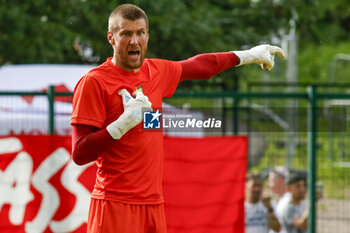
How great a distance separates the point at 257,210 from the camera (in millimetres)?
7180

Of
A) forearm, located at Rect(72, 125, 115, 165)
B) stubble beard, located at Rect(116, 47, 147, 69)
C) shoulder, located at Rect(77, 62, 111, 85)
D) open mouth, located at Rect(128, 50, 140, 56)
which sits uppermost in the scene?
open mouth, located at Rect(128, 50, 140, 56)

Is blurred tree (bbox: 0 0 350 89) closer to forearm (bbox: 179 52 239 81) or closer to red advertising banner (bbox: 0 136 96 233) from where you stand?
red advertising banner (bbox: 0 136 96 233)

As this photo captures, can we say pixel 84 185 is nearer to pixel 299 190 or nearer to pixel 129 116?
pixel 299 190

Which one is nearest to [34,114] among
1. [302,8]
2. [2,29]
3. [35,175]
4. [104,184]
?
[35,175]

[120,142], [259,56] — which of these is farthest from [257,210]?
[120,142]

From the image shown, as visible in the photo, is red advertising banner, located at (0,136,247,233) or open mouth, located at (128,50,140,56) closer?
open mouth, located at (128,50,140,56)

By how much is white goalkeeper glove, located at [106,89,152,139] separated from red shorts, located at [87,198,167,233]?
50 centimetres

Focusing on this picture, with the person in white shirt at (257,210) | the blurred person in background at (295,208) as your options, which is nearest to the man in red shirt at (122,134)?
the person in white shirt at (257,210)

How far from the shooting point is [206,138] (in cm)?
650

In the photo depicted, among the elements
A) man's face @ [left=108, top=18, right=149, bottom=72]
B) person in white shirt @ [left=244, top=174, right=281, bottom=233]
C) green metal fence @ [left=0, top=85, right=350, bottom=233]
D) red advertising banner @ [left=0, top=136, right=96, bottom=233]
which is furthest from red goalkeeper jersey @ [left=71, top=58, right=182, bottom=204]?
person in white shirt @ [left=244, top=174, right=281, bottom=233]

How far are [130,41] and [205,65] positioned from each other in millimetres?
723

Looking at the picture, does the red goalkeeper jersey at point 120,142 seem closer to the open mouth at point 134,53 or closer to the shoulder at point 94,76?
the shoulder at point 94,76

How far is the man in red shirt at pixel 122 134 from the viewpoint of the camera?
3916 mm

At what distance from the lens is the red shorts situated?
4.08 meters
